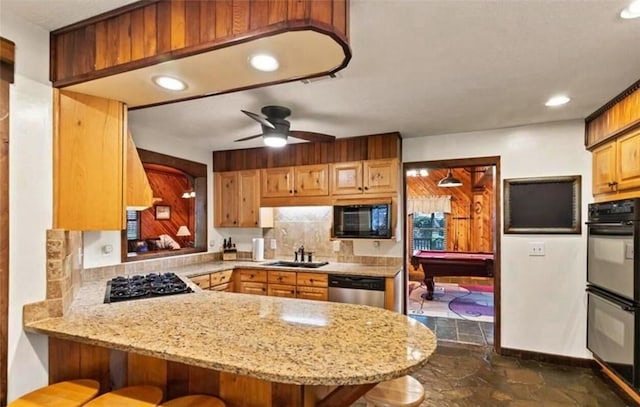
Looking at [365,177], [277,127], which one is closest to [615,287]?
[365,177]

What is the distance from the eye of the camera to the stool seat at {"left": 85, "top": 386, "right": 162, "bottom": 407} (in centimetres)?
134

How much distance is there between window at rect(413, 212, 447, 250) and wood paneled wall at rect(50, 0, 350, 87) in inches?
305

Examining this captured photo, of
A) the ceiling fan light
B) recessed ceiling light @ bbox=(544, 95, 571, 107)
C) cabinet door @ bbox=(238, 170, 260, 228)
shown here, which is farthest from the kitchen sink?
recessed ceiling light @ bbox=(544, 95, 571, 107)

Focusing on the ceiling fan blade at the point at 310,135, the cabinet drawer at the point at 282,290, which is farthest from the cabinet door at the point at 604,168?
the cabinet drawer at the point at 282,290

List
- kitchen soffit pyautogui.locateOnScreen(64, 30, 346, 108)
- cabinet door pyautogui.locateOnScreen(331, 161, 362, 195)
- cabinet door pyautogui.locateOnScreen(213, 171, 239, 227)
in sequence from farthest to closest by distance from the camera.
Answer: cabinet door pyautogui.locateOnScreen(213, 171, 239, 227)
cabinet door pyautogui.locateOnScreen(331, 161, 362, 195)
kitchen soffit pyautogui.locateOnScreen(64, 30, 346, 108)

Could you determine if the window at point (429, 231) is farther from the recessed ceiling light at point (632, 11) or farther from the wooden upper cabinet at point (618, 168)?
the recessed ceiling light at point (632, 11)

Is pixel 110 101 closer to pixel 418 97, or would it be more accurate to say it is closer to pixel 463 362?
pixel 418 97

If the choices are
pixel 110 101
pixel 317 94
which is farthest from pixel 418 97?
pixel 110 101

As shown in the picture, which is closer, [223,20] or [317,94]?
[223,20]

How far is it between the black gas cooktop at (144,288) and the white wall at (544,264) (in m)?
3.22

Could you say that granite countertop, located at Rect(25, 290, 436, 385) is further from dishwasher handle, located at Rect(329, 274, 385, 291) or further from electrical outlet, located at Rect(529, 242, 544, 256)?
electrical outlet, located at Rect(529, 242, 544, 256)

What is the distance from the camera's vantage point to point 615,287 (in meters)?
2.72

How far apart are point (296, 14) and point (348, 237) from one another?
3.03 m

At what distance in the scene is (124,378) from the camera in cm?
162
